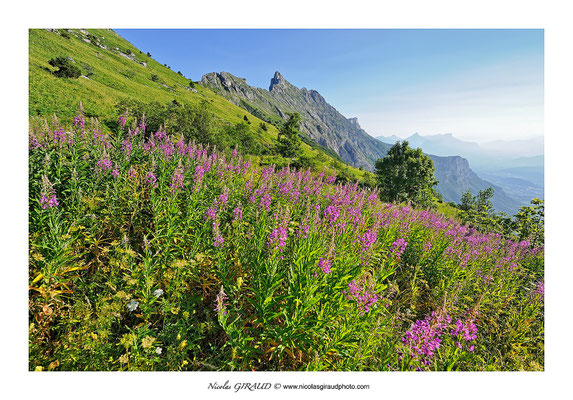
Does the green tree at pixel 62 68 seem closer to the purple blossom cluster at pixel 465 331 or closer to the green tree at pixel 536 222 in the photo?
the purple blossom cluster at pixel 465 331

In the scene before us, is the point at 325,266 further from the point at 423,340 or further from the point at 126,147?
the point at 126,147

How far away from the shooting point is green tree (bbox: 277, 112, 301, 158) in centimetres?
4097

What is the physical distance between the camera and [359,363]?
2986 mm

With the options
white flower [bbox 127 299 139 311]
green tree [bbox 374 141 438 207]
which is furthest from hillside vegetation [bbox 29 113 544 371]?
green tree [bbox 374 141 438 207]

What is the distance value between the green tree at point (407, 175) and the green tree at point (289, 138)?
17.2 metres

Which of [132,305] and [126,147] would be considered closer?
[132,305]

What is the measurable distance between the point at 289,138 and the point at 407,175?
2185 centimetres

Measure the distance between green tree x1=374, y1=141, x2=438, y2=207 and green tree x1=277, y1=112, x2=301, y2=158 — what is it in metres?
17.2

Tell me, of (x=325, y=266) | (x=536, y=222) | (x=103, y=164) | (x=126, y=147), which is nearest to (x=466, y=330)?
(x=325, y=266)

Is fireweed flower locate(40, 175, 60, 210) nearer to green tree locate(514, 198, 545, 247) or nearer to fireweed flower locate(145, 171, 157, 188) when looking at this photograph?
fireweed flower locate(145, 171, 157, 188)

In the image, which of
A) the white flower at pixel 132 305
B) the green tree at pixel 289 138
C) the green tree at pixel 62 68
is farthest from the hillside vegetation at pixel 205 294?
the green tree at pixel 289 138

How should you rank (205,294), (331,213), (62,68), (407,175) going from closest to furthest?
(205,294) → (331,213) → (62,68) → (407,175)

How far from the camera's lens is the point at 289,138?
41.9 m
